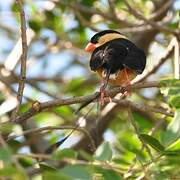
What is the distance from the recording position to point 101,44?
4.11 m

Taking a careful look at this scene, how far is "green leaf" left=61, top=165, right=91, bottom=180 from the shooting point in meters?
1.56

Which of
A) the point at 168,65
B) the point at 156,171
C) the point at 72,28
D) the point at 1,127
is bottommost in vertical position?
the point at 156,171

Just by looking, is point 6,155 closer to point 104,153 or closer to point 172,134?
point 104,153

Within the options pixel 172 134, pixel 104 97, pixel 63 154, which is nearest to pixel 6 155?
pixel 63 154

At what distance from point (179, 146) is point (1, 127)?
2.22ft

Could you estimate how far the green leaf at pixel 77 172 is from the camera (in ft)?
5.11

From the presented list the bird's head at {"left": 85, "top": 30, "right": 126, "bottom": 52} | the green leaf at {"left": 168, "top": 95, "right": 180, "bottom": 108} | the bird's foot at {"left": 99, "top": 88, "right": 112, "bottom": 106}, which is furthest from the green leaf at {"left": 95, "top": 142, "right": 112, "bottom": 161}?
the bird's head at {"left": 85, "top": 30, "right": 126, "bottom": 52}

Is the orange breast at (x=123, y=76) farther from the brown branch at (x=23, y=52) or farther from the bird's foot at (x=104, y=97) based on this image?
the brown branch at (x=23, y=52)

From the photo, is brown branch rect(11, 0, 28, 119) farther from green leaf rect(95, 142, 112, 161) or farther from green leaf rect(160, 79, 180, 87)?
green leaf rect(95, 142, 112, 161)

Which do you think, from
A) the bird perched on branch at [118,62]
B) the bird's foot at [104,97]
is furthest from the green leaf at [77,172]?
the bird perched on branch at [118,62]

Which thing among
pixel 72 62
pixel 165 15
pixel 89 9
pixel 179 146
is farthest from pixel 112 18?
pixel 179 146

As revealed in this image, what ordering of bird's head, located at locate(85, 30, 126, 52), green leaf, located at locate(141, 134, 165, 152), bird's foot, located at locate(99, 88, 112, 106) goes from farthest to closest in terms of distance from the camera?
bird's head, located at locate(85, 30, 126, 52) → bird's foot, located at locate(99, 88, 112, 106) → green leaf, located at locate(141, 134, 165, 152)

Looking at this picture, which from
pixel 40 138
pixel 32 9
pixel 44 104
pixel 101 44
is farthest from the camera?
pixel 32 9

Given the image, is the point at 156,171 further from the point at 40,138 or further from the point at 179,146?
the point at 40,138
